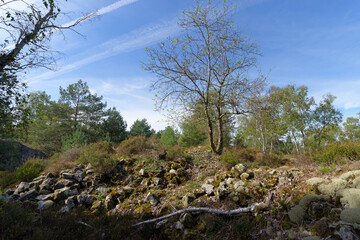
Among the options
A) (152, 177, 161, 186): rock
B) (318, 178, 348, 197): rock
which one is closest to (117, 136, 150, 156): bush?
(152, 177, 161, 186): rock

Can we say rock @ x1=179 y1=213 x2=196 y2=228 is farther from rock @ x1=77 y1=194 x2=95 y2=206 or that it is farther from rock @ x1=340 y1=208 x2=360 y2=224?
rock @ x1=77 y1=194 x2=95 y2=206

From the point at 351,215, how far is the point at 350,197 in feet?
1.96

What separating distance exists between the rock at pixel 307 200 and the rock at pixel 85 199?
622 centimetres

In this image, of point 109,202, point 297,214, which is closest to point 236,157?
point 297,214

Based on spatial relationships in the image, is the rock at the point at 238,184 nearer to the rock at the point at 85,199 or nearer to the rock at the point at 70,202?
the rock at the point at 85,199

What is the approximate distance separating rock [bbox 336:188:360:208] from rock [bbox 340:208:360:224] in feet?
1.06

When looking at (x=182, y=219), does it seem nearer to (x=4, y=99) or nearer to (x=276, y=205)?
(x=276, y=205)

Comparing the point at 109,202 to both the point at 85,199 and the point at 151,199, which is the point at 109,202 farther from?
the point at 151,199

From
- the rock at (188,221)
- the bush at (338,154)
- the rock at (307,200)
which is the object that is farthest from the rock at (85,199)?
the bush at (338,154)

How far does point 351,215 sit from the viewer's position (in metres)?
2.97

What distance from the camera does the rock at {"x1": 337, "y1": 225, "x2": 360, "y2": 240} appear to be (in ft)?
8.74

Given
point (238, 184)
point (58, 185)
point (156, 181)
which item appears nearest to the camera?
point (238, 184)

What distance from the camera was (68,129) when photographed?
22.2m

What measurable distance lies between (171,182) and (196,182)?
37.4 inches
